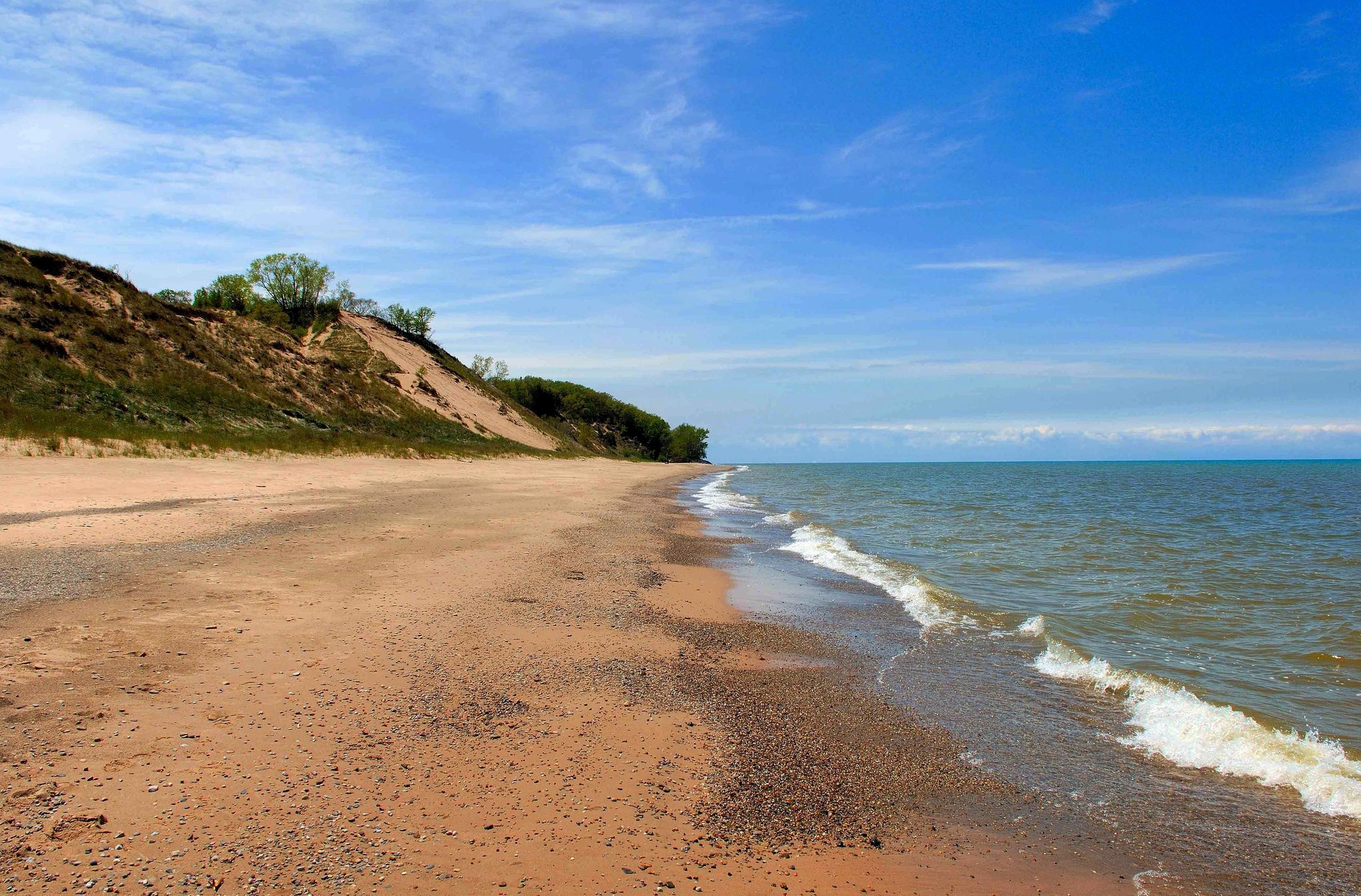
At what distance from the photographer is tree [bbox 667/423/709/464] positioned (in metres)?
136

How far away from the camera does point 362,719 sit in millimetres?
5445

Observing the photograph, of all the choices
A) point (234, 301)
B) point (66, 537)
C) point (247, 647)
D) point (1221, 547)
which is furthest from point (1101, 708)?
point (234, 301)

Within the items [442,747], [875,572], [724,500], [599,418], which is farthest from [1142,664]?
[599,418]

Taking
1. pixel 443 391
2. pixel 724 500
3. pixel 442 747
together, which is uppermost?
pixel 443 391

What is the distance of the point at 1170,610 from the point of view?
12.4 m

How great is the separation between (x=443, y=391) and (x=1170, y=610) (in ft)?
189

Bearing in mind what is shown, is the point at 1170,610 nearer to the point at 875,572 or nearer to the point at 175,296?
the point at 875,572

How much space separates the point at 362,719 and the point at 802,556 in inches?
505

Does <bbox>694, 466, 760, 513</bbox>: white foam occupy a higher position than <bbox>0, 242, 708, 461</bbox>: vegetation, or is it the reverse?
<bbox>0, 242, 708, 461</bbox>: vegetation

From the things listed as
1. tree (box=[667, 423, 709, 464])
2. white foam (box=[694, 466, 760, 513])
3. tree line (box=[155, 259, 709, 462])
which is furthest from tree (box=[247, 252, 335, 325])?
tree (box=[667, 423, 709, 464])

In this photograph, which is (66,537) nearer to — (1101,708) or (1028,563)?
(1101,708)

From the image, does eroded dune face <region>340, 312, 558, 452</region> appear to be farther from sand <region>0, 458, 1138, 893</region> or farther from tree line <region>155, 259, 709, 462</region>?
sand <region>0, 458, 1138, 893</region>

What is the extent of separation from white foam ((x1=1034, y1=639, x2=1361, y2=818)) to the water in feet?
0.07

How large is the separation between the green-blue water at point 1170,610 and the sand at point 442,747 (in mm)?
2709
